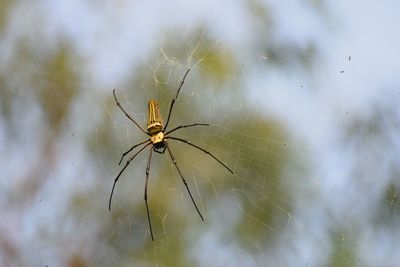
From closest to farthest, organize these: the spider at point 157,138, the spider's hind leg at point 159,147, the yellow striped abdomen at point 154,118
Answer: the yellow striped abdomen at point 154,118
the spider at point 157,138
the spider's hind leg at point 159,147

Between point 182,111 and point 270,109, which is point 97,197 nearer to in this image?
point 182,111

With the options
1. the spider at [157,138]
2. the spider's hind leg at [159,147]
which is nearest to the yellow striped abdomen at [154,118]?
the spider at [157,138]

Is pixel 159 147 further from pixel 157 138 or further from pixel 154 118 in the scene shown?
pixel 154 118

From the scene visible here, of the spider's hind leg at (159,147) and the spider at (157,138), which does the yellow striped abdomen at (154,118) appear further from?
the spider's hind leg at (159,147)

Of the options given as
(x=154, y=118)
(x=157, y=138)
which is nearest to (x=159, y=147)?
(x=157, y=138)

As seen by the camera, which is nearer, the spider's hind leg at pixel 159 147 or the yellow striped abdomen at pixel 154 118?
the yellow striped abdomen at pixel 154 118

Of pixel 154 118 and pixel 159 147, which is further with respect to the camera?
pixel 159 147

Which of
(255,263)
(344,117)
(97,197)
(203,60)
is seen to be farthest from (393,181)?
(97,197)

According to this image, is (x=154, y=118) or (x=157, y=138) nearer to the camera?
(x=154, y=118)
